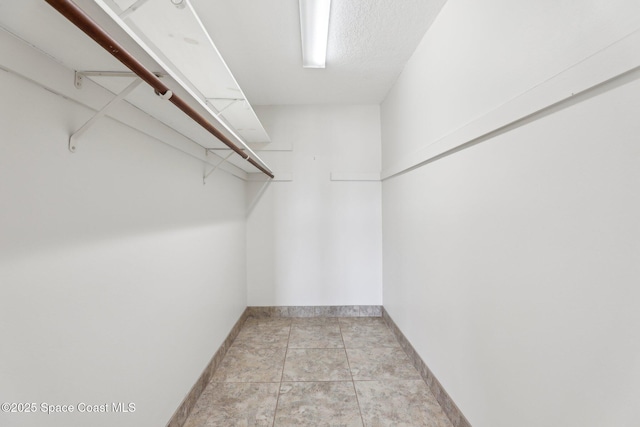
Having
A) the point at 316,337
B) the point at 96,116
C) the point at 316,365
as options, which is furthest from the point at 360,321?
the point at 96,116

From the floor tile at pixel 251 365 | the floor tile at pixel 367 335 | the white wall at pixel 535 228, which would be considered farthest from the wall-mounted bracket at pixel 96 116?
the floor tile at pixel 367 335

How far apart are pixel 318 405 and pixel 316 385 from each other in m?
0.19

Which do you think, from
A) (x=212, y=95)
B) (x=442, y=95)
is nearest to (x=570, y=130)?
(x=442, y=95)

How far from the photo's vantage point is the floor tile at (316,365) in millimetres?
2002

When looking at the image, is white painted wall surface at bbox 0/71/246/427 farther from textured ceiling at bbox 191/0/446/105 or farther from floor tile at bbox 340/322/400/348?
floor tile at bbox 340/322/400/348

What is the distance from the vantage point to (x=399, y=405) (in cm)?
172

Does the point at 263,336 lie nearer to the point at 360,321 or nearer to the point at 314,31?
the point at 360,321

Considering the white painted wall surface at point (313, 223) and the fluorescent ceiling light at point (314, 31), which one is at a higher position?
the fluorescent ceiling light at point (314, 31)

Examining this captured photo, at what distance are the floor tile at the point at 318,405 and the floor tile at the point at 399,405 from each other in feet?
0.25

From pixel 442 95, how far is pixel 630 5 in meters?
1.00

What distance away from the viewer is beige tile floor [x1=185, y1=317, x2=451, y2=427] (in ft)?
5.31

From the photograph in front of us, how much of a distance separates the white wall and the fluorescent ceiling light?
0.73 metres

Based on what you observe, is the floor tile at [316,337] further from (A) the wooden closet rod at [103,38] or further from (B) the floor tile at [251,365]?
(A) the wooden closet rod at [103,38]

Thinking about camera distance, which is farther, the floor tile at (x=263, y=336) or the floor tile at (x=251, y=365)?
the floor tile at (x=263, y=336)
